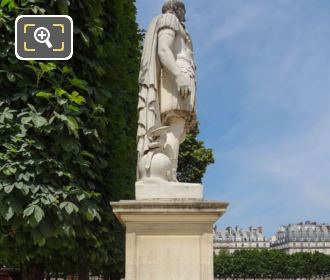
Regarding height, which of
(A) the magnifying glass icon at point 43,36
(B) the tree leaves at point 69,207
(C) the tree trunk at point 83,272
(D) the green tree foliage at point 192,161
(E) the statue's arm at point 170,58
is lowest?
(C) the tree trunk at point 83,272

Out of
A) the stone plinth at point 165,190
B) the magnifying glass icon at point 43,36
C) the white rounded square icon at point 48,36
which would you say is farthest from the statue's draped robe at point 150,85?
the magnifying glass icon at point 43,36

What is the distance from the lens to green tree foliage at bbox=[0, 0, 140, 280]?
8734 mm

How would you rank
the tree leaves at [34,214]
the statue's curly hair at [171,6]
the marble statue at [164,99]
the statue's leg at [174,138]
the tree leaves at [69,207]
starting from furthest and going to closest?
the tree leaves at [69,207], the tree leaves at [34,214], the statue's curly hair at [171,6], the statue's leg at [174,138], the marble statue at [164,99]

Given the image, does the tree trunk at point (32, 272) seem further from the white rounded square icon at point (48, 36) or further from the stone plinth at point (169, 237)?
the white rounded square icon at point (48, 36)

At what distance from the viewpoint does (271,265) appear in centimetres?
12075

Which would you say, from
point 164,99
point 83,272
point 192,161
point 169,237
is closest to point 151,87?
point 164,99

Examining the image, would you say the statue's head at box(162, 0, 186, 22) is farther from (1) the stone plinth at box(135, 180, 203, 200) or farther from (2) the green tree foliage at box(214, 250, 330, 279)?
(2) the green tree foliage at box(214, 250, 330, 279)

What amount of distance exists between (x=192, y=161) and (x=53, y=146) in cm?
2504

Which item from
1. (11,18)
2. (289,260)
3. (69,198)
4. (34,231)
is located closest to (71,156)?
(69,198)

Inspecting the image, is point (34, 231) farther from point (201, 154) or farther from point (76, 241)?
point (201, 154)

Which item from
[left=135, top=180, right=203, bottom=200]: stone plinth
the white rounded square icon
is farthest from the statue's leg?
the white rounded square icon

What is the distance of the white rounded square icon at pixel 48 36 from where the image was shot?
550 centimetres

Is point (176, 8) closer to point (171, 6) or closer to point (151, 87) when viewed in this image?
point (171, 6)

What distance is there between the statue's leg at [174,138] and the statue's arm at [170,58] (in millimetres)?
430
